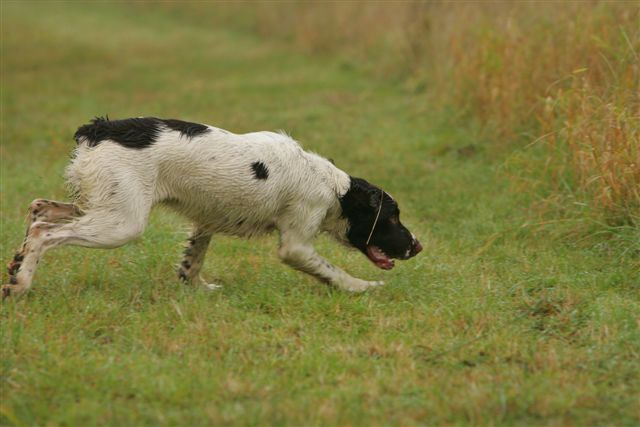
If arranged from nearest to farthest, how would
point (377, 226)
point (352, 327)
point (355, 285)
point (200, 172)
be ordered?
point (352, 327) → point (200, 172) → point (355, 285) → point (377, 226)

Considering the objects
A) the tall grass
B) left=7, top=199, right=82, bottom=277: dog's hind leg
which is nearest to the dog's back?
left=7, top=199, right=82, bottom=277: dog's hind leg

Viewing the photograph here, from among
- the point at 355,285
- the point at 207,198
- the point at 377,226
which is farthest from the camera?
the point at 377,226

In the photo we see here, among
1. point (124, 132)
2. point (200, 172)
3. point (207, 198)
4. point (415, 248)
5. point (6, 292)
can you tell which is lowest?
point (6, 292)

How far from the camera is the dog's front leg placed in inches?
229

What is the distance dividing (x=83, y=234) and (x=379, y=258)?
1940 mm

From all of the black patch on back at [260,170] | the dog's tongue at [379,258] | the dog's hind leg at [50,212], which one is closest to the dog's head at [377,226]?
the dog's tongue at [379,258]

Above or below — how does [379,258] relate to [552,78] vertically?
below

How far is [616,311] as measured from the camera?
5215 millimetres

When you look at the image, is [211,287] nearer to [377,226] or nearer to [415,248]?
[377,226]

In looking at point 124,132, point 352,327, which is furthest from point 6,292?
point 352,327

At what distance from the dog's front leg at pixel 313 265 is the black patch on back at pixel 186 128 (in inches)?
34.0

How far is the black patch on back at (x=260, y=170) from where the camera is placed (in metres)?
5.70

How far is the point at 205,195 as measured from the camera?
5.66 metres

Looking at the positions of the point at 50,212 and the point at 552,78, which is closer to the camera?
the point at 50,212
